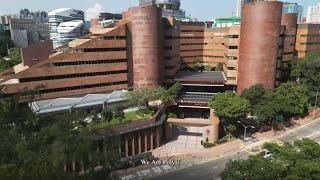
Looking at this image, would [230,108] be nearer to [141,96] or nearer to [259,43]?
[141,96]

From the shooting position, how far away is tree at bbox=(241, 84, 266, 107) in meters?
70.3

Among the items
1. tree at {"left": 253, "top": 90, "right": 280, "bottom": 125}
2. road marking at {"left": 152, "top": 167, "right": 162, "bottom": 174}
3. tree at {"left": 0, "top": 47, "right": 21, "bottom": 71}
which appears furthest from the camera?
tree at {"left": 0, "top": 47, "right": 21, "bottom": 71}

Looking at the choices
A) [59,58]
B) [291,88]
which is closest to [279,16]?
[291,88]

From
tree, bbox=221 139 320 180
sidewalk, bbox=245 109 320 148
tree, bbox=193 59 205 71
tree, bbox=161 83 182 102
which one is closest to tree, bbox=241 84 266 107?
sidewalk, bbox=245 109 320 148

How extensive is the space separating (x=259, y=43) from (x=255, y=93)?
12733 mm

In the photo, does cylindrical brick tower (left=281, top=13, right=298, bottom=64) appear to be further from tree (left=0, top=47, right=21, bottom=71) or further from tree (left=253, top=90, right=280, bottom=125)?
tree (left=0, top=47, right=21, bottom=71)

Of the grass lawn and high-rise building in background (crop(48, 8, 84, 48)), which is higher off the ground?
high-rise building in background (crop(48, 8, 84, 48))

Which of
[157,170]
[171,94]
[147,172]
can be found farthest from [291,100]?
[147,172]

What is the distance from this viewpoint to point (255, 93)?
70188 millimetres

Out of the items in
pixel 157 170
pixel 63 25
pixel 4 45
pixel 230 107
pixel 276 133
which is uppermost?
pixel 63 25

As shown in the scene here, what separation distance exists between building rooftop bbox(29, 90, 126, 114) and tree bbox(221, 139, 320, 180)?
130ft

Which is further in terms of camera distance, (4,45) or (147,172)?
(4,45)

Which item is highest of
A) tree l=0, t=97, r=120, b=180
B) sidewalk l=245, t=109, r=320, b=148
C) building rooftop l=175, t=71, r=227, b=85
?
tree l=0, t=97, r=120, b=180

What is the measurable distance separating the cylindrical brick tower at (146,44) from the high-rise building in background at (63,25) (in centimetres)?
6907
